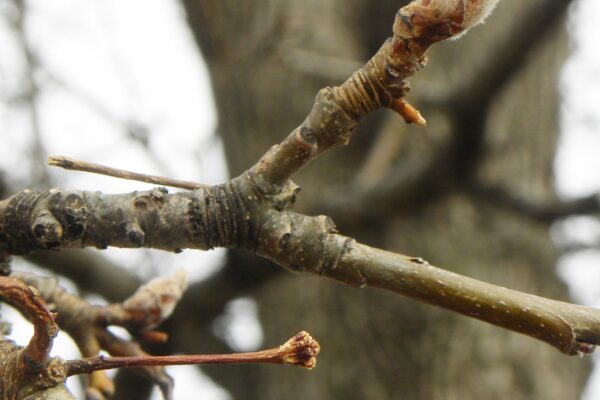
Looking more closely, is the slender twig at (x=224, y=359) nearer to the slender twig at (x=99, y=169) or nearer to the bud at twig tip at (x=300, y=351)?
the bud at twig tip at (x=300, y=351)

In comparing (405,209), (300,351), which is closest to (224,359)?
(300,351)

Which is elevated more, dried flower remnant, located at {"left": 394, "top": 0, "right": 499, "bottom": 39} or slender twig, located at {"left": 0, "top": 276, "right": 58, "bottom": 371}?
dried flower remnant, located at {"left": 394, "top": 0, "right": 499, "bottom": 39}

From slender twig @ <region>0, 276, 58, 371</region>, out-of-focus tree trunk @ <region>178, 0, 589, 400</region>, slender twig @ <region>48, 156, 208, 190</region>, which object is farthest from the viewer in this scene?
out-of-focus tree trunk @ <region>178, 0, 589, 400</region>

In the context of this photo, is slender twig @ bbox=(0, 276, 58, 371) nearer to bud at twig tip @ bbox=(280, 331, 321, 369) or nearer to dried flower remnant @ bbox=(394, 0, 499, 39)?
bud at twig tip @ bbox=(280, 331, 321, 369)

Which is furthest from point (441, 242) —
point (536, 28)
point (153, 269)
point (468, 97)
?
point (153, 269)

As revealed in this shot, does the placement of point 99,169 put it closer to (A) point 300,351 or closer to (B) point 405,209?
(A) point 300,351

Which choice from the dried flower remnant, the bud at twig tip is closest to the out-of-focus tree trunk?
the dried flower remnant
